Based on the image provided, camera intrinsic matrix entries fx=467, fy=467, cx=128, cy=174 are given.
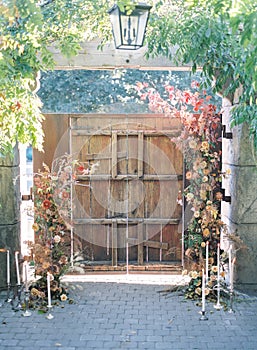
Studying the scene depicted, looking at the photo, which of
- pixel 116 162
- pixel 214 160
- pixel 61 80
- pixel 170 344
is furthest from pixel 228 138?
pixel 61 80

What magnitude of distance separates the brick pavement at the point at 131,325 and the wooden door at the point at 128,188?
0.75m

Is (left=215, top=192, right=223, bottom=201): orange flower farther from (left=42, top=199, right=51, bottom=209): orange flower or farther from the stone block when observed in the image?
(left=42, top=199, right=51, bottom=209): orange flower

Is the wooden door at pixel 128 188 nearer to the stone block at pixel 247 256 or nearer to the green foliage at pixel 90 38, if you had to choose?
the stone block at pixel 247 256

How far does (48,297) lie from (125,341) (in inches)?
32.1

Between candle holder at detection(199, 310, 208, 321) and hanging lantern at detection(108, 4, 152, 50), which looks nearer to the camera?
hanging lantern at detection(108, 4, 152, 50)

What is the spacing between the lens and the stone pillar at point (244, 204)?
429 cm

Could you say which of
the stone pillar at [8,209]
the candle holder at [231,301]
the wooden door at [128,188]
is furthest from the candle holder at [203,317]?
the stone pillar at [8,209]

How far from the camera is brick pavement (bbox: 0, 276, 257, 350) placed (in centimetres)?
334

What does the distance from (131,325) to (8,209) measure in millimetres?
1569

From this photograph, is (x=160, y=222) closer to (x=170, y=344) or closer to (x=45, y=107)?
(x=170, y=344)

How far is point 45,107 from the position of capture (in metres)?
7.21

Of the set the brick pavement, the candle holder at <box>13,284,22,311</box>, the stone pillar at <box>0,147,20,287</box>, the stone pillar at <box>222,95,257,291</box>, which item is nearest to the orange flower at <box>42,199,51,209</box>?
the stone pillar at <box>0,147,20,287</box>

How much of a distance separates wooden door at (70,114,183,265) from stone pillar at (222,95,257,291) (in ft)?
2.40

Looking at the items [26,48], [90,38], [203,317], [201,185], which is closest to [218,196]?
[201,185]
